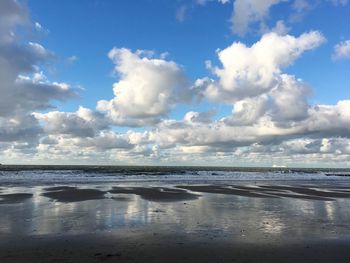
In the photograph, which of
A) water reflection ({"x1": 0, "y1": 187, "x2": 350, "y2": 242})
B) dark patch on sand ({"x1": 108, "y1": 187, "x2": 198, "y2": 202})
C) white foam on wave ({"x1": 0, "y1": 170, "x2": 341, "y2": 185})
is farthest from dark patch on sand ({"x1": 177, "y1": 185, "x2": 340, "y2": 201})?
white foam on wave ({"x1": 0, "y1": 170, "x2": 341, "y2": 185})

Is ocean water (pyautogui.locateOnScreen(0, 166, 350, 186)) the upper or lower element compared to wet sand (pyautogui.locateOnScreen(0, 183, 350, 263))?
upper

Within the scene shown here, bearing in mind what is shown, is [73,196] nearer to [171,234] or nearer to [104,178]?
[171,234]

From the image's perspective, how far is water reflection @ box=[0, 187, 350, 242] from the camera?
46.2 feet

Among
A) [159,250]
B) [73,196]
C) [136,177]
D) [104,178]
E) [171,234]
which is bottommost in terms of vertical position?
[159,250]

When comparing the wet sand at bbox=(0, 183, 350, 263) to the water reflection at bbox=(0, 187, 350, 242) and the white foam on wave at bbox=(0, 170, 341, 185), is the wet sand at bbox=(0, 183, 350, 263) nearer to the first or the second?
the water reflection at bbox=(0, 187, 350, 242)

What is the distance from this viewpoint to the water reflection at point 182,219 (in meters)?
14.1

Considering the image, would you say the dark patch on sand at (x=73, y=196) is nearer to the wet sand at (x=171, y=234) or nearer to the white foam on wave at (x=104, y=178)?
the wet sand at (x=171, y=234)

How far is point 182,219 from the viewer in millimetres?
16766

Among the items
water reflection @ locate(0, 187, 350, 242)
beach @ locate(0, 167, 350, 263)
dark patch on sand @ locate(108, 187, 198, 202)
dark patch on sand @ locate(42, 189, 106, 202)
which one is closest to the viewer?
beach @ locate(0, 167, 350, 263)

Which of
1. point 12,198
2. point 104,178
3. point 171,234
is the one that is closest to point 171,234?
point 171,234

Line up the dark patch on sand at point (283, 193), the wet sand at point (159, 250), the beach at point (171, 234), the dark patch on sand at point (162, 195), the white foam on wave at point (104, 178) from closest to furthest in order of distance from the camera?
the wet sand at point (159, 250), the beach at point (171, 234), the dark patch on sand at point (162, 195), the dark patch on sand at point (283, 193), the white foam on wave at point (104, 178)

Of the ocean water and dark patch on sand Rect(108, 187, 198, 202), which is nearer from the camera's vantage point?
dark patch on sand Rect(108, 187, 198, 202)

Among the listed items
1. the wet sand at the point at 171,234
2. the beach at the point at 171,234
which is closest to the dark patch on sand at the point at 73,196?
the beach at the point at 171,234

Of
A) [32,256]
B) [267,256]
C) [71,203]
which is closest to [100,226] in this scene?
[32,256]
